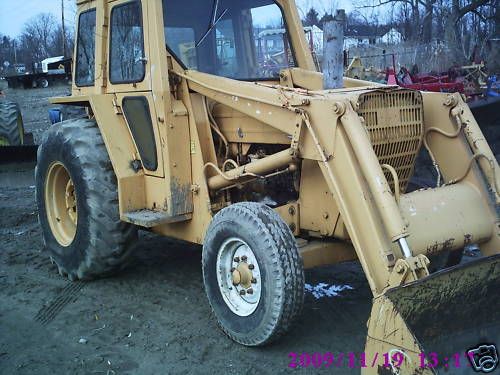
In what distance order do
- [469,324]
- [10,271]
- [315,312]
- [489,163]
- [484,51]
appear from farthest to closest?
1. [484,51]
2. [10,271]
3. [315,312]
4. [489,163]
5. [469,324]

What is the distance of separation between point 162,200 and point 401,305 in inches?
96.9

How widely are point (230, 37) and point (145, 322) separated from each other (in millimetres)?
2630

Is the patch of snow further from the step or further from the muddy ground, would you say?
the step

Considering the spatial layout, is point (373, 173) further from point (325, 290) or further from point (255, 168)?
point (325, 290)

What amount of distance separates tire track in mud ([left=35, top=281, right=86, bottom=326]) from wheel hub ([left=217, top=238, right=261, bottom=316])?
62.8 inches

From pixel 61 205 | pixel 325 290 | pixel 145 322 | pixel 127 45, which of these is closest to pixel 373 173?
pixel 325 290

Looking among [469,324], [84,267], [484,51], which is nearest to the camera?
[469,324]

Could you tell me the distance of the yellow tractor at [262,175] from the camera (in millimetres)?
3311

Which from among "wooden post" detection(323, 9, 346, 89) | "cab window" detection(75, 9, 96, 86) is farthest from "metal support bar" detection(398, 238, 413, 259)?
"cab window" detection(75, 9, 96, 86)

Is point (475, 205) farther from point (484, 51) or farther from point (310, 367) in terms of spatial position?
point (484, 51)

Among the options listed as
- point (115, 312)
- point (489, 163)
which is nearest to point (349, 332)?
point (489, 163)

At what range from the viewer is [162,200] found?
482 cm

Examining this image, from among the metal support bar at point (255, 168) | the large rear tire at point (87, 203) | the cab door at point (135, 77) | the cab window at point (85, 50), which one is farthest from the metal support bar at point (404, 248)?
the cab window at point (85, 50)

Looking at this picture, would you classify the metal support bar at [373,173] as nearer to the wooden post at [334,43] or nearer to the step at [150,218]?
the wooden post at [334,43]
